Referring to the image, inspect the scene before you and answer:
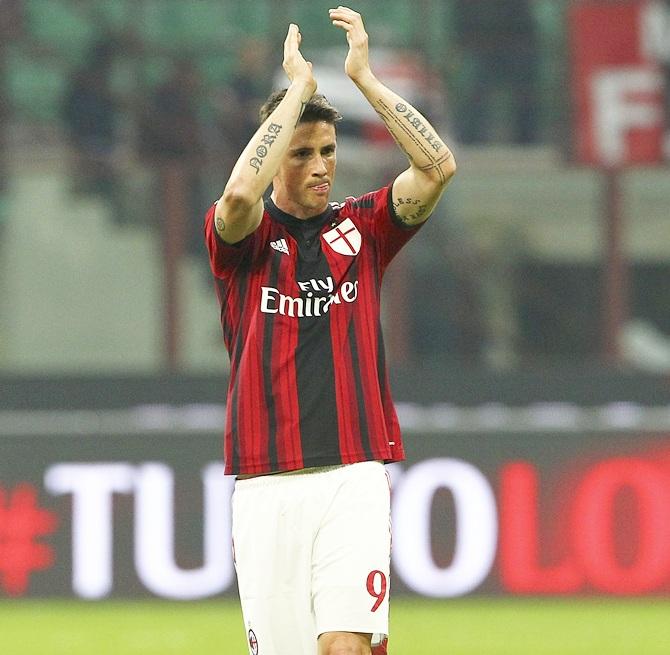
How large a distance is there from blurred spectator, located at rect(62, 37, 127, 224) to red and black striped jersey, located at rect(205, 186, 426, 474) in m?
5.49

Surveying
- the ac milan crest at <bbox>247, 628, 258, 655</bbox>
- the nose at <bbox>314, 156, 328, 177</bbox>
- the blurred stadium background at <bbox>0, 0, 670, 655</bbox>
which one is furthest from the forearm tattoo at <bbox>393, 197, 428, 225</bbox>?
the blurred stadium background at <bbox>0, 0, 670, 655</bbox>

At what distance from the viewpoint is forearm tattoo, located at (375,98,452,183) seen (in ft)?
16.4

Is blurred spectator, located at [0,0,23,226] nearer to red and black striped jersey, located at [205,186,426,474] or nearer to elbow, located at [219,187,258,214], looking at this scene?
red and black striped jersey, located at [205,186,426,474]

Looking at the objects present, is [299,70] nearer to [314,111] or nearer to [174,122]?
[314,111]

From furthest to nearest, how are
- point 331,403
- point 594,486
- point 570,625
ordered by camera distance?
point 594,486
point 570,625
point 331,403

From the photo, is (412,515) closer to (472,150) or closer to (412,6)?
(472,150)

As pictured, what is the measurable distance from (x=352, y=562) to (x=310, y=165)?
1.09 m

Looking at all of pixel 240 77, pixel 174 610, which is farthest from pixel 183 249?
pixel 174 610

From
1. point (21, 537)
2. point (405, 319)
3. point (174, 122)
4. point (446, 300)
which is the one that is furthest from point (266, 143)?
point (174, 122)

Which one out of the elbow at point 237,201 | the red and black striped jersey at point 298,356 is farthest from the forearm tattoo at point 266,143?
the red and black striped jersey at point 298,356

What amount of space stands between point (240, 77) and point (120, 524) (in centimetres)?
320

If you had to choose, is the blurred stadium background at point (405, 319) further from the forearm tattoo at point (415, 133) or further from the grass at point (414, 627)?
the forearm tattoo at point (415, 133)

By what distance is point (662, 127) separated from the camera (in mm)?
11062

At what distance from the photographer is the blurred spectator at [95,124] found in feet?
34.5
